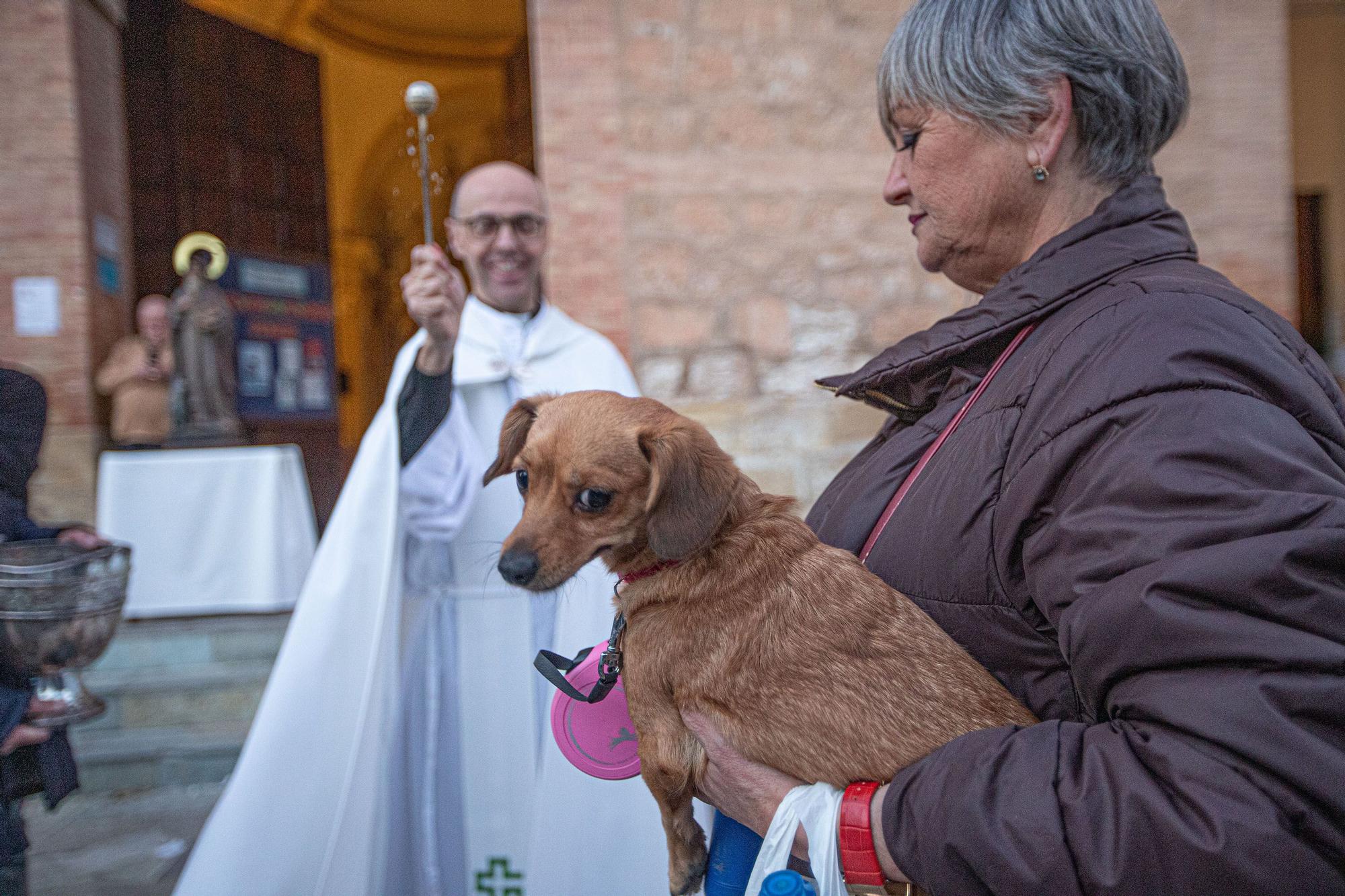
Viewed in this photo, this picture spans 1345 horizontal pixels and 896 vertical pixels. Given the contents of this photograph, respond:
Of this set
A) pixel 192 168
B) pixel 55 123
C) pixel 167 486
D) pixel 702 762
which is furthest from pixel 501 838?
pixel 192 168

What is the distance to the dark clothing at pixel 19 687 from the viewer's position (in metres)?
1.95

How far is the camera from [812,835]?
1315 mm

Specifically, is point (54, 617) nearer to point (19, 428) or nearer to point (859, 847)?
point (19, 428)

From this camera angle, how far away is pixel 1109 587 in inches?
41.4

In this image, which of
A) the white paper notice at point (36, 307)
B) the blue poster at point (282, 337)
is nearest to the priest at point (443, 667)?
the white paper notice at point (36, 307)

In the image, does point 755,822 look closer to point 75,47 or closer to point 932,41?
point 932,41

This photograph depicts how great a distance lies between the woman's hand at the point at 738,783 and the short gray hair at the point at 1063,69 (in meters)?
1.06

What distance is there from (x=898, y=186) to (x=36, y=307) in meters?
7.66

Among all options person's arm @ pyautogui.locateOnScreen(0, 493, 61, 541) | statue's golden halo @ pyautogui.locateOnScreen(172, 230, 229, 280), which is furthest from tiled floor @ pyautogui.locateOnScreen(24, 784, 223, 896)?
statue's golden halo @ pyautogui.locateOnScreen(172, 230, 229, 280)

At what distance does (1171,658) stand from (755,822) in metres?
0.69

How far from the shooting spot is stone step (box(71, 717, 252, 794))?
18.1 feet

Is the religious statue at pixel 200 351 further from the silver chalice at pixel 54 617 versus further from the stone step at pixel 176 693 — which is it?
the silver chalice at pixel 54 617

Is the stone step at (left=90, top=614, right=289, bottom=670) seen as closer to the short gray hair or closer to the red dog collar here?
the red dog collar

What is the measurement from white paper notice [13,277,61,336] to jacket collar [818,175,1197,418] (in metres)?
7.61
